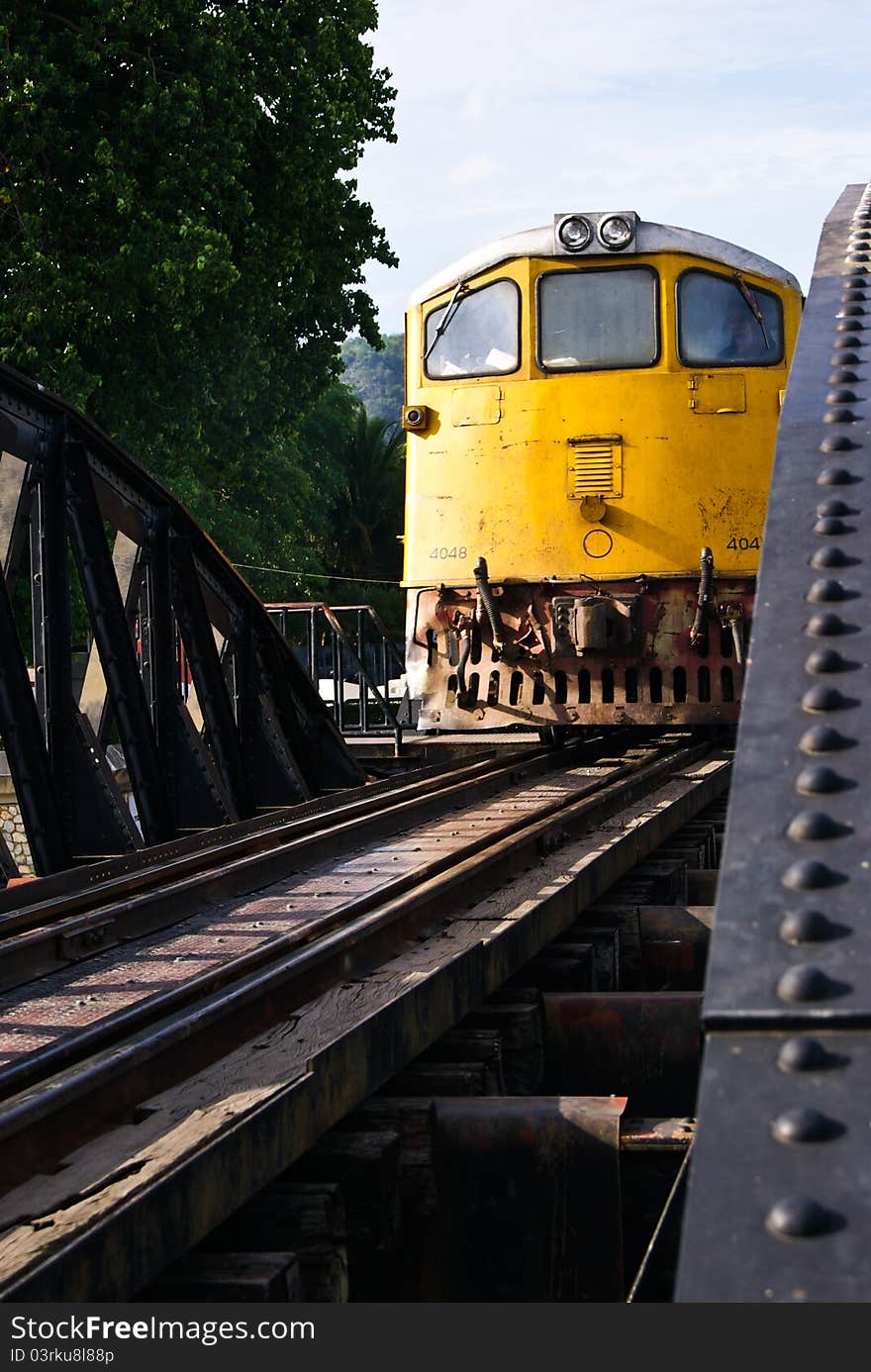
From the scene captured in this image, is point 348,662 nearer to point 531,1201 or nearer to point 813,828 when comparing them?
point 531,1201

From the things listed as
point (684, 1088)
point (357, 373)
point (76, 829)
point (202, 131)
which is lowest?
point (684, 1088)

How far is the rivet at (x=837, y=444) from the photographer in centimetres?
187

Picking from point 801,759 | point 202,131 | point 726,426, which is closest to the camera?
point 801,759

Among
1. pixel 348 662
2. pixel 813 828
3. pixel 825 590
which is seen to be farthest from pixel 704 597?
pixel 348 662

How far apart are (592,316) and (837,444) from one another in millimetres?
10465

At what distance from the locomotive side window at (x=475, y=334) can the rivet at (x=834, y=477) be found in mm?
10419

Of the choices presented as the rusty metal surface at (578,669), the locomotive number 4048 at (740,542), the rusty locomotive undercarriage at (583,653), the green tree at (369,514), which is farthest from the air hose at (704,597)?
the green tree at (369,514)

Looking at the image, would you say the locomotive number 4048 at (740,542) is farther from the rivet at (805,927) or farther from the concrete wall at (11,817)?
the rivet at (805,927)

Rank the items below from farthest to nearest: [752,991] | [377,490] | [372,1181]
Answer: [377,490]
[372,1181]
[752,991]

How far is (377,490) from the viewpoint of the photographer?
4559cm

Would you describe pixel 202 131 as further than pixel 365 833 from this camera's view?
Yes

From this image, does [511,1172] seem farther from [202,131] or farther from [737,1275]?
[202,131]

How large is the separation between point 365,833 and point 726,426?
540cm
